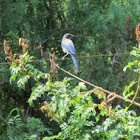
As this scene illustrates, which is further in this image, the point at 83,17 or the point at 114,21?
the point at 83,17

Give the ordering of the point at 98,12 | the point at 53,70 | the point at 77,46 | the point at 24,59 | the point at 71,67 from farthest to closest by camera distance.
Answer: the point at 77,46
the point at 71,67
the point at 98,12
the point at 24,59
the point at 53,70

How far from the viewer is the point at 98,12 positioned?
6.36m

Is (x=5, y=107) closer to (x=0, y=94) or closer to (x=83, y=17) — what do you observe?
(x=0, y=94)

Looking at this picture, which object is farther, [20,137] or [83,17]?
[83,17]

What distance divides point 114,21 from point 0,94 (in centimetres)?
209

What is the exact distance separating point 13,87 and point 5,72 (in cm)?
47

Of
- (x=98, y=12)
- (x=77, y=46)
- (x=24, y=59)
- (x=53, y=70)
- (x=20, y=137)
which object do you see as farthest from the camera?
(x=77, y=46)

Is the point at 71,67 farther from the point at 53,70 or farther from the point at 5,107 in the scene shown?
the point at 53,70

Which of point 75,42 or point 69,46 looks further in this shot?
point 75,42

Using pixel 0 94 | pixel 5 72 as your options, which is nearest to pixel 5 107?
pixel 0 94

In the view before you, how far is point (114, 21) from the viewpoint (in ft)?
19.8

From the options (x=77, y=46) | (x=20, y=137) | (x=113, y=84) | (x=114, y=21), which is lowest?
(x=20, y=137)

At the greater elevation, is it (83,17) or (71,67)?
(83,17)

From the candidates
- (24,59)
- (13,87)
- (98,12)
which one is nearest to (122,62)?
(98,12)
